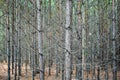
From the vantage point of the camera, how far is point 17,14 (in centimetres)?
1466

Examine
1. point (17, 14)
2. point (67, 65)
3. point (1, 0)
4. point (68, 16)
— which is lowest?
point (67, 65)

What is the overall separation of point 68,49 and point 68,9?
0.80 metres

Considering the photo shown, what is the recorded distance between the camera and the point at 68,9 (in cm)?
514

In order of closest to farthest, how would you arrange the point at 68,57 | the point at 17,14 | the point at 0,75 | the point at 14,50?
the point at 68,57 < the point at 17,14 < the point at 14,50 < the point at 0,75

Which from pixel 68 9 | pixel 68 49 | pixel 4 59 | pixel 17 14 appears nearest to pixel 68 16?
pixel 68 9

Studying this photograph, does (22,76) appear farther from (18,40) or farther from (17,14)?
(17,14)

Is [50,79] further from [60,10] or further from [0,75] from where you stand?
[60,10]

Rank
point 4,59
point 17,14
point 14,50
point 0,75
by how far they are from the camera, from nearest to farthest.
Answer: point 17,14
point 14,50
point 0,75
point 4,59

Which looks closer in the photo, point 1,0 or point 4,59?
point 1,0

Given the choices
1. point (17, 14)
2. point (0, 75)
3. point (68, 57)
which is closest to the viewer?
point (68, 57)

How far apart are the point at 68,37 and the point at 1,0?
11.9m

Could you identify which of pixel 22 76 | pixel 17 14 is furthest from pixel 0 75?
pixel 17 14

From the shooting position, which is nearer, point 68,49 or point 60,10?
point 68,49

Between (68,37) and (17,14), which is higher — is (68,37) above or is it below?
below
